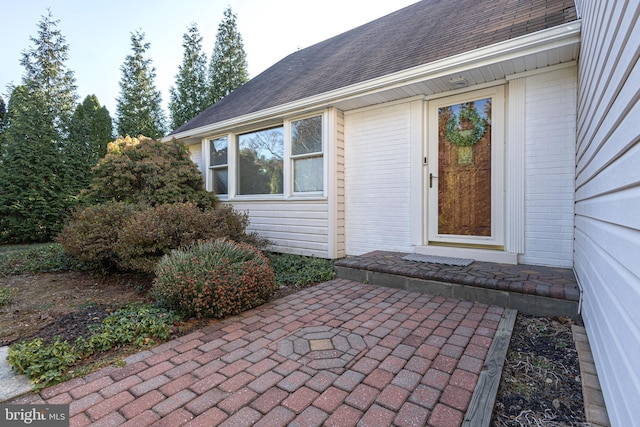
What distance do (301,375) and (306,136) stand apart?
4.28 m

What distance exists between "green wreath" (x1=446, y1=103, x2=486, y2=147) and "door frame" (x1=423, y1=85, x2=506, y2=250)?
0.14 meters

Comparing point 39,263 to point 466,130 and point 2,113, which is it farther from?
point 2,113

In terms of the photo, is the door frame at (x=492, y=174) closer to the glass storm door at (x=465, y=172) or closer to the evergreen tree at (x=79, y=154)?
the glass storm door at (x=465, y=172)

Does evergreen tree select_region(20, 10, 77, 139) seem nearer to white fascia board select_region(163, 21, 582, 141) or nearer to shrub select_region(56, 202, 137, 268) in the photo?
shrub select_region(56, 202, 137, 268)

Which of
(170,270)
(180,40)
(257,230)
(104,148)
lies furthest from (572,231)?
(180,40)

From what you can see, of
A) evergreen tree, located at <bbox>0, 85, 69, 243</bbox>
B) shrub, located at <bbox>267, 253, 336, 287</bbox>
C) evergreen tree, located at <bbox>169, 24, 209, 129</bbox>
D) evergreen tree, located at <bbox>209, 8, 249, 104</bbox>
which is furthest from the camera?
evergreen tree, located at <bbox>209, 8, 249, 104</bbox>

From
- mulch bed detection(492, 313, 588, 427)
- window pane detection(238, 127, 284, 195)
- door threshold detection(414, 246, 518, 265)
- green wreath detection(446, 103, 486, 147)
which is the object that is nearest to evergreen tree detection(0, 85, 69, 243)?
window pane detection(238, 127, 284, 195)

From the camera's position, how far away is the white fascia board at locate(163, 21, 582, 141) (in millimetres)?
3092

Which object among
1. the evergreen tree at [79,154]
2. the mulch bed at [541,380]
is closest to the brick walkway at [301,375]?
the mulch bed at [541,380]

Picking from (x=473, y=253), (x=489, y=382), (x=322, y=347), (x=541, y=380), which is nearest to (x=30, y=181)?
(x=322, y=347)

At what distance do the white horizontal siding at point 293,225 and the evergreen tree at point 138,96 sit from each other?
12610mm

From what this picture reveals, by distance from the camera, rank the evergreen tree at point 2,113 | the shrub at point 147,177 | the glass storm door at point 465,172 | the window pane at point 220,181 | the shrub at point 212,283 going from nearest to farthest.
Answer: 1. the shrub at point 212,283
2. the glass storm door at point 465,172
3. the shrub at point 147,177
4. the window pane at point 220,181
5. the evergreen tree at point 2,113

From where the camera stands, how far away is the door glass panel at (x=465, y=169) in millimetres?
4086

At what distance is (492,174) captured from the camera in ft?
13.1
